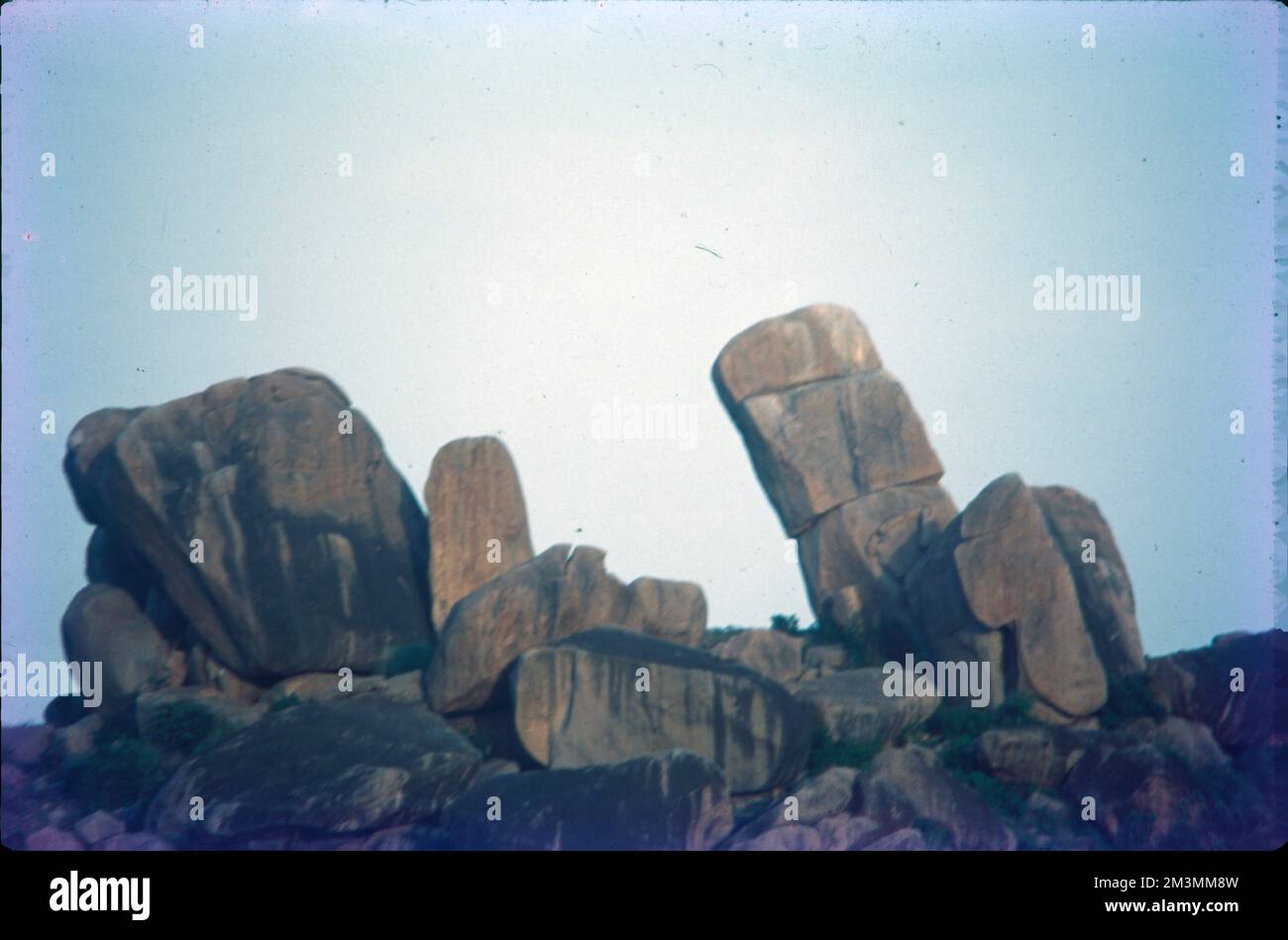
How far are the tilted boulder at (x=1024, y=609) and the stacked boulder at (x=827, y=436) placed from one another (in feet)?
9.83

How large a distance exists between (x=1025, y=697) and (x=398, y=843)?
8.66 meters

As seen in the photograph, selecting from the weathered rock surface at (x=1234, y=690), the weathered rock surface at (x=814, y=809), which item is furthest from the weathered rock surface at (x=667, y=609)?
the weathered rock surface at (x=1234, y=690)

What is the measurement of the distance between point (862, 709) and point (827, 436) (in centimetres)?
564

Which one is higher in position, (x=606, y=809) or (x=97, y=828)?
(x=606, y=809)

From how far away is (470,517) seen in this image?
19.8 m

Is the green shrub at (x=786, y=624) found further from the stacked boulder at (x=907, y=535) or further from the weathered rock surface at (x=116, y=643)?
the weathered rock surface at (x=116, y=643)

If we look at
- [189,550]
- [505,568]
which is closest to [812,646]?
[505,568]

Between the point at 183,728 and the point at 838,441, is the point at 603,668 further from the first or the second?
the point at 838,441

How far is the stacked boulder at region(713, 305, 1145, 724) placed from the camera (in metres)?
18.0

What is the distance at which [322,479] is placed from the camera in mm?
19734

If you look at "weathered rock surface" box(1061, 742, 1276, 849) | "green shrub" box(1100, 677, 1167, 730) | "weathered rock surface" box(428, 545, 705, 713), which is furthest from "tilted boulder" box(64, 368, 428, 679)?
"green shrub" box(1100, 677, 1167, 730)

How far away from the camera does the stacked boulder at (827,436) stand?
2133 centimetres

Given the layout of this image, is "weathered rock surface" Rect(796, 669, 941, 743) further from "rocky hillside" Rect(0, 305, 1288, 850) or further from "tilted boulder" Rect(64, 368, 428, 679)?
"tilted boulder" Rect(64, 368, 428, 679)

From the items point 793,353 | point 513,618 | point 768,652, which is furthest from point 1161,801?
point 793,353
